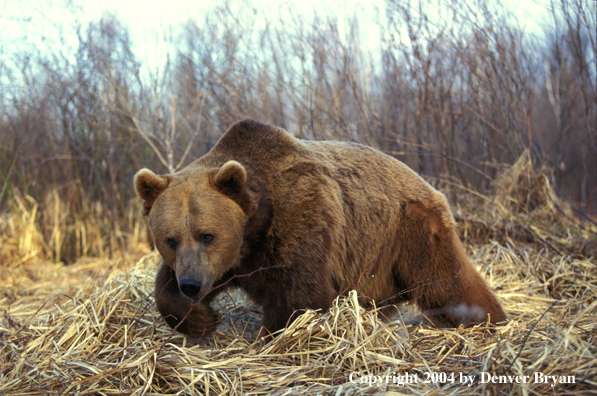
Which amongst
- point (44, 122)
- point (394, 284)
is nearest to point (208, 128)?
point (44, 122)

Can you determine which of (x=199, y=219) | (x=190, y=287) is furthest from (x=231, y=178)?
(x=190, y=287)

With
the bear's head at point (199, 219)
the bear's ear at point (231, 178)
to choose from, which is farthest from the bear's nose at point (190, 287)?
the bear's ear at point (231, 178)

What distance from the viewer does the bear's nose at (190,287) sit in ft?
8.11

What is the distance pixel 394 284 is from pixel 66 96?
20.6ft

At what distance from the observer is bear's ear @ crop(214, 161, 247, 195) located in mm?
2631

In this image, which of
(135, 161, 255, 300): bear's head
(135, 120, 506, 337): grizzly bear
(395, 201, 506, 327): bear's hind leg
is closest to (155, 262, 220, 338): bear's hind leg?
(135, 120, 506, 337): grizzly bear

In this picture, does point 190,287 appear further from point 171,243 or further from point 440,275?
point 440,275

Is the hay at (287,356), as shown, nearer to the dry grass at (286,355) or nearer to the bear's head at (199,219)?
the dry grass at (286,355)

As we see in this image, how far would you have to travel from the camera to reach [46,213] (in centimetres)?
731

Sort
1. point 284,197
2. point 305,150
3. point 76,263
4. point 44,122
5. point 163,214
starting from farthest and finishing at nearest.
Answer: point 44,122 < point 76,263 < point 305,150 < point 284,197 < point 163,214

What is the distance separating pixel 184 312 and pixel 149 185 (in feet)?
2.64

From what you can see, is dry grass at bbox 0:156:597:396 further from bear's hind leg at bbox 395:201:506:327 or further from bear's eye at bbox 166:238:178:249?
bear's eye at bbox 166:238:178:249

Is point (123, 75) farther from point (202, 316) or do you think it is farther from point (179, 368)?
point (179, 368)

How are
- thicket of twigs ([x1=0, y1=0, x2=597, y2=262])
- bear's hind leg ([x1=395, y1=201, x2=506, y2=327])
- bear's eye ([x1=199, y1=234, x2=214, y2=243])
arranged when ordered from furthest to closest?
thicket of twigs ([x1=0, y1=0, x2=597, y2=262])
bear's hind leg ([x1=395, y1=201, x2=506, y2=327])
bear's eye ([x1=199, y1=234, x2=214, y2=243])
